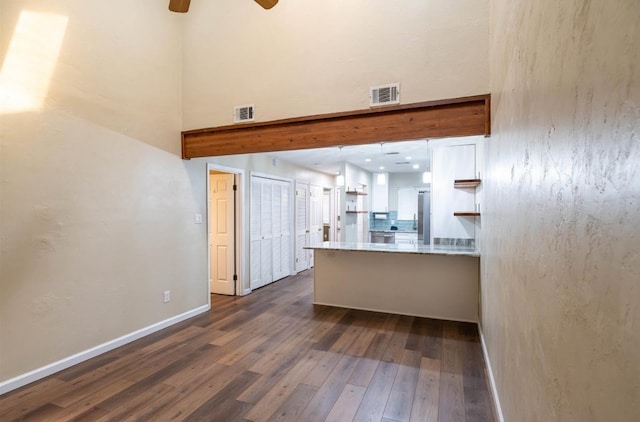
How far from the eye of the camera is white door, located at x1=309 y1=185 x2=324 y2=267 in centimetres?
772

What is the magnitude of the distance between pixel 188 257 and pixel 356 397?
9.40 feet

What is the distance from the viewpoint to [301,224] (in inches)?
287

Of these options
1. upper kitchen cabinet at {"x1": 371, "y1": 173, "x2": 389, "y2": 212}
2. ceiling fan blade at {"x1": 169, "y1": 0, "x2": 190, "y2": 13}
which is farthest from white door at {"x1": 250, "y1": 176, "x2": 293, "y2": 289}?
upper kitchen cabinet at {"x1": 371, "y1": 173, "x2": 389, "y2": 212}

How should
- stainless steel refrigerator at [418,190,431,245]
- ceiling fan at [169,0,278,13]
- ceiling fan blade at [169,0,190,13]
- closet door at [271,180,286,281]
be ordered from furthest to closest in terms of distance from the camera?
closet door at [271,180,286,281], stainless steel refrigerator at [418,190,431,245], ceiling fan blade at [169,0,190,13], ceiling fan at [169,0,278,13]

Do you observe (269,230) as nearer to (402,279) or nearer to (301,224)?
(301,224)

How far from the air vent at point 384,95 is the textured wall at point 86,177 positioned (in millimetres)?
2516

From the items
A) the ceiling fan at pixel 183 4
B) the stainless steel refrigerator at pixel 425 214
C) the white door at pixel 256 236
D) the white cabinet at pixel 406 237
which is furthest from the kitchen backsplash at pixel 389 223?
the ceiling fan at pixel 183 4

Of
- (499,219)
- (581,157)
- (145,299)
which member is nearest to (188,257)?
(145,299)

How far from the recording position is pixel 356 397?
246cm

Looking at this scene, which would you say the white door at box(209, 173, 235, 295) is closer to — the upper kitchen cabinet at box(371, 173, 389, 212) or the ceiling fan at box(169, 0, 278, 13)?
the ceiling fan at box(169, 0, 278, 13)

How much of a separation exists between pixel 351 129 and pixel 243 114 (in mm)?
1356

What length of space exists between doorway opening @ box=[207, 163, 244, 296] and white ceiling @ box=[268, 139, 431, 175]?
1.07 meters

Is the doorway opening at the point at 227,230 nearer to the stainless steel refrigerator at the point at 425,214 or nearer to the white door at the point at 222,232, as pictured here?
the white door at the point at 222,232

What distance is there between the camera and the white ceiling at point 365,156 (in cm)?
561
